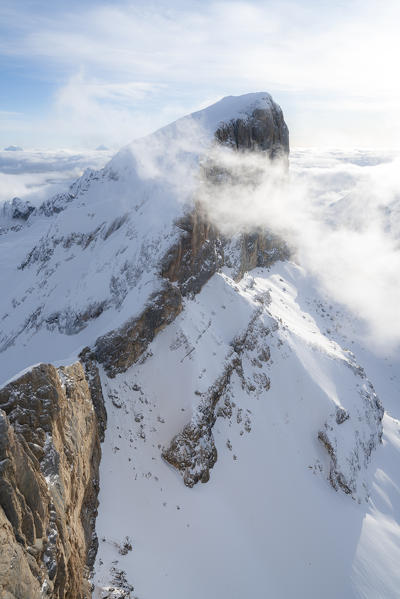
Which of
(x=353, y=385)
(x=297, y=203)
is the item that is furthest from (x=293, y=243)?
(x=353, y=385)

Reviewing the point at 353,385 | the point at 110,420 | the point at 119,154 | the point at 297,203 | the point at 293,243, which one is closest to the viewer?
the point at 110,420

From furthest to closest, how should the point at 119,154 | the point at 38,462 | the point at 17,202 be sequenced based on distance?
the point at 17,202
the point at 119,154
the point at 38,462

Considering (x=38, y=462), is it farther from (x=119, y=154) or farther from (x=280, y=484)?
(x=119, y=154)

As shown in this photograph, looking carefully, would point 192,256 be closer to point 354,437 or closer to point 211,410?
point 211,410

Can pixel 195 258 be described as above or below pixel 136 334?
above

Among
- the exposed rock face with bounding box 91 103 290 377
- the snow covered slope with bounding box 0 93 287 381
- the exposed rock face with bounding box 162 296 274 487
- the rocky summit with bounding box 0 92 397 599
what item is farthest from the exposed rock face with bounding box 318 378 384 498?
the snow covered slope with bounding box 0 93 287 381

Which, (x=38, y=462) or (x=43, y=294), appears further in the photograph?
(x=43, y=294)

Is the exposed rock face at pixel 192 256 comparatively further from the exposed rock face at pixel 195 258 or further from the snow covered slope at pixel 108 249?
the snow covered slope at pixel 108 249

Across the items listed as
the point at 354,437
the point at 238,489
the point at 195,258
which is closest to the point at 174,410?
the point at 238,489

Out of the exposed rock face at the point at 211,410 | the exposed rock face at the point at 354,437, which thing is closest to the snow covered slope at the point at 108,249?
the exposed rock face at the point at 211,410
